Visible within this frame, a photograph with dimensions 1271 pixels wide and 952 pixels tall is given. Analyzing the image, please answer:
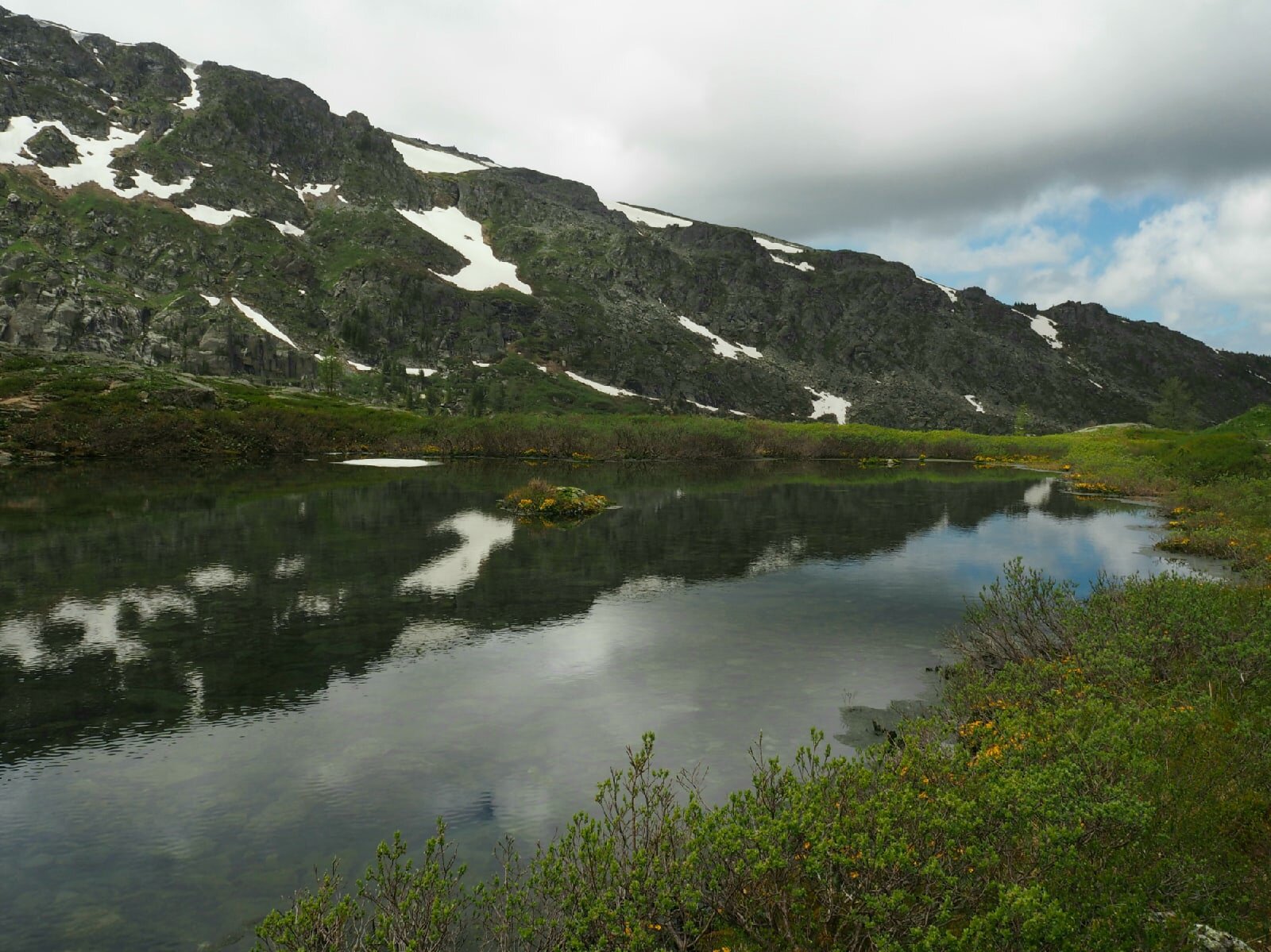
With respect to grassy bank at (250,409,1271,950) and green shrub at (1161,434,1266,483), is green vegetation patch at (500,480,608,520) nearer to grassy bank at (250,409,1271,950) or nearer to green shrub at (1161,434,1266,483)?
grassy bank at (250,409,1271,950)

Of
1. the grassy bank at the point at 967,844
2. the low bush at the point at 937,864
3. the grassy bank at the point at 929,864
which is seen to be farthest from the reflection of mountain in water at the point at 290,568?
the low bush at the point at 937,864

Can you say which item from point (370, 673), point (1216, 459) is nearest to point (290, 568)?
point (370, 673)

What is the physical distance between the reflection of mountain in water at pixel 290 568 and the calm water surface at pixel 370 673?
127mm

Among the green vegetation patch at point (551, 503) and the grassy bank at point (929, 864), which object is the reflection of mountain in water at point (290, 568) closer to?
the green vegetation patch at point (551, 503)

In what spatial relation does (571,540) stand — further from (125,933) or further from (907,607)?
(125,933)

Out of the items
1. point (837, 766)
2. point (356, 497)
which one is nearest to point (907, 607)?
point (837, 766)

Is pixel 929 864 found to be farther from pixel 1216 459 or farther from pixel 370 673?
pixel 1216 459

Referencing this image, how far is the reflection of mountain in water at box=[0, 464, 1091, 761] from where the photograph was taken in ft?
53.2

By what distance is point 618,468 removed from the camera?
85938 millimetres

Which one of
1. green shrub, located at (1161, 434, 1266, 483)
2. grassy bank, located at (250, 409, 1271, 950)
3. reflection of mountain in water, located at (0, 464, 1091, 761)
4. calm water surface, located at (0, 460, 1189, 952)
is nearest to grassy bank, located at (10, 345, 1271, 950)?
grassy bank, located at (250, 409, 1271, 950)

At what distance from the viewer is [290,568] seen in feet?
90.6

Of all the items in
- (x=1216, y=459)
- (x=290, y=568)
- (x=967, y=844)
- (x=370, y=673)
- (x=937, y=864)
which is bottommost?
(x=290, y=568)

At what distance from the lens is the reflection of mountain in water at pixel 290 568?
16.2 metres

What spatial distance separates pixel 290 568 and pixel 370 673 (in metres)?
12.5
